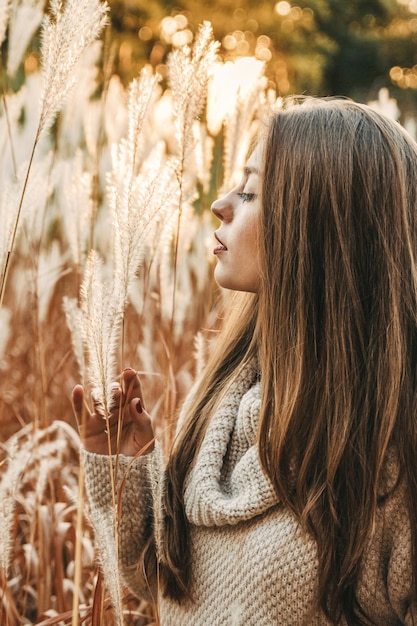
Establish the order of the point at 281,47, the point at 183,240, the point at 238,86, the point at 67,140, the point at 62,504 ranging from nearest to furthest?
the point at 62,504 < the point at 238,86 < the point at 183,240 < the point at 67,140 < the point at 281,47

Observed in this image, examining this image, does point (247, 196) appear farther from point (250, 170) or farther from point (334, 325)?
point (334, 325)

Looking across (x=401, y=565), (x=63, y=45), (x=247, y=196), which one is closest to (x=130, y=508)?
(x=401, y=565)

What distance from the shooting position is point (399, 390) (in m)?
1.25

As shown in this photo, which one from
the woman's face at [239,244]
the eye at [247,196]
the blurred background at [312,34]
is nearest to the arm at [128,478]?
the woman's face at [239,244]

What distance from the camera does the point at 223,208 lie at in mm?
1388

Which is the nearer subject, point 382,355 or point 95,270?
point 95,270

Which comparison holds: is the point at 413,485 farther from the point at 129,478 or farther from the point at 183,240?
the point at 183,240

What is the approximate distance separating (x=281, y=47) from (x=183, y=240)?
8529 millimetres

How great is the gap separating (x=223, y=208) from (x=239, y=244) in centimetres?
7

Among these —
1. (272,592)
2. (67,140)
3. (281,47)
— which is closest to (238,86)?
(67,140)

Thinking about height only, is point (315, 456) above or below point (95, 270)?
below

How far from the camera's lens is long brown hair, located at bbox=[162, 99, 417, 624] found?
1.21m

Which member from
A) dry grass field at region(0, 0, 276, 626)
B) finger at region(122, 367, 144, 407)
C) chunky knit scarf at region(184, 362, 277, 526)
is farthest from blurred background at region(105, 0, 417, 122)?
finger at region(122, 367, 144, 407)

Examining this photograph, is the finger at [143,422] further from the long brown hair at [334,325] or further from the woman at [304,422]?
the long brown hair at [334,325]
